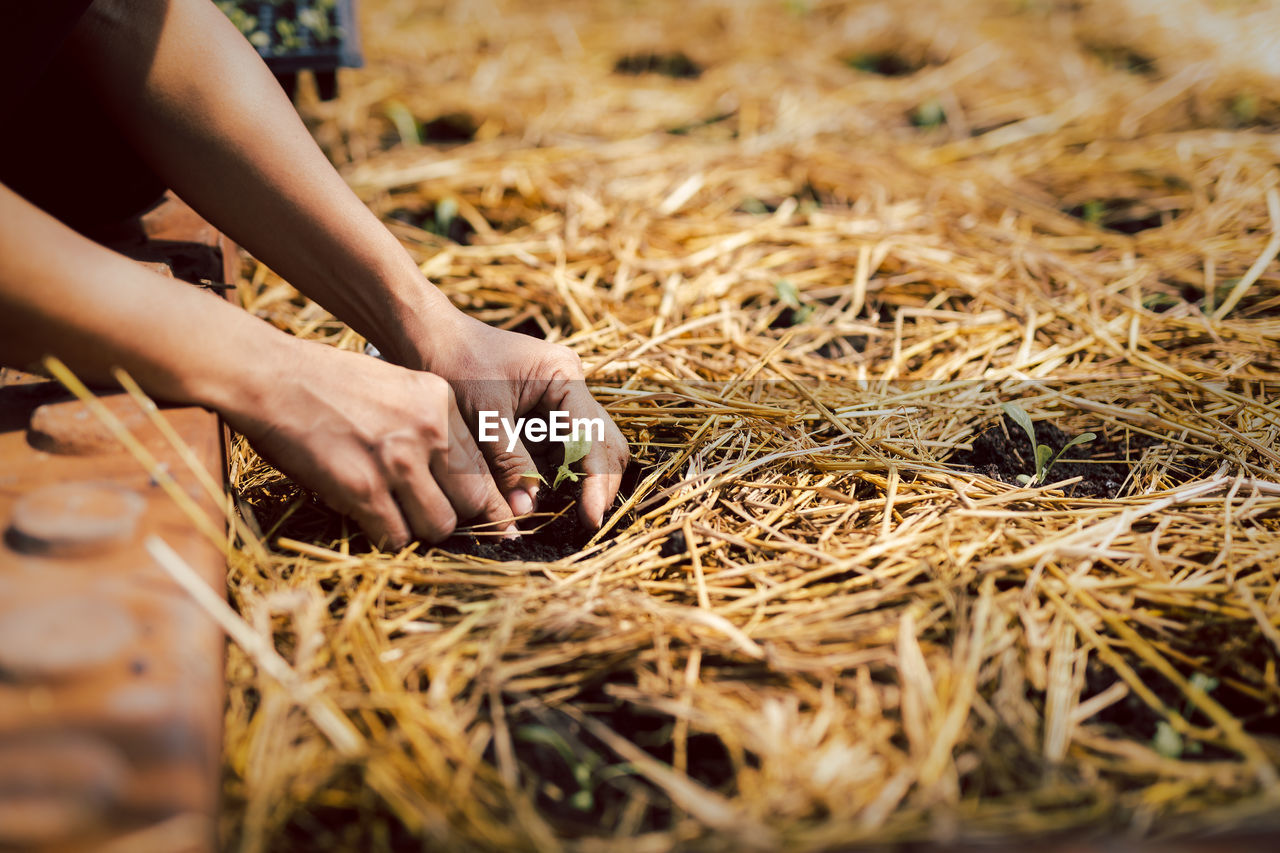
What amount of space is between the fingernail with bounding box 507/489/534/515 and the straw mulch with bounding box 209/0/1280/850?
6.0 inches

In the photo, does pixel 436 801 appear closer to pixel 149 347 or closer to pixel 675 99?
pixel 149 347

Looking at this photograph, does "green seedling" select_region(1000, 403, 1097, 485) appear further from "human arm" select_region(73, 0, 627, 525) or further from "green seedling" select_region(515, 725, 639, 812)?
"green seedling" select_region(515, 725, 639, 812)

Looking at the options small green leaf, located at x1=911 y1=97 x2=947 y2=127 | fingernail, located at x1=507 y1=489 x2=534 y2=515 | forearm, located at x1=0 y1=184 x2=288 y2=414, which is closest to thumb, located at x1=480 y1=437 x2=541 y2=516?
fingernail, located at x1=507 y1=489 x2=534 y2=515

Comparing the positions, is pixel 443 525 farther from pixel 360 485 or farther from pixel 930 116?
pixel 930 116

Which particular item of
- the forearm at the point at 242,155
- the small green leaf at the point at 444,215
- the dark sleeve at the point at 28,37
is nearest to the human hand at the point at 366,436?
the forearm at the point at 242,155

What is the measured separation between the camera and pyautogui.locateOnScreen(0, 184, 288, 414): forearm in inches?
35.4

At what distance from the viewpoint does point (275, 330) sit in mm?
1086

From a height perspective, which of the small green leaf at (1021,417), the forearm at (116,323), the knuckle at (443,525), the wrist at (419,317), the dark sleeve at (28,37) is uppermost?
the dark sleeve at (28,37)

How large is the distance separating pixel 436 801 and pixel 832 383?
44.3 inches

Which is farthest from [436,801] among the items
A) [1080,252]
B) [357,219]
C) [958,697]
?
[1080,252]

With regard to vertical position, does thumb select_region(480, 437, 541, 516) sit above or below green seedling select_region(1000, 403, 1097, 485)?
above

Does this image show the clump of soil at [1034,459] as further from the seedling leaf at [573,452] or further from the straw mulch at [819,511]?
the seedling leaf at [573,452]

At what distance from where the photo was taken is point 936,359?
5.65ft

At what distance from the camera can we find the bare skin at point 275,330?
95 centimetres
